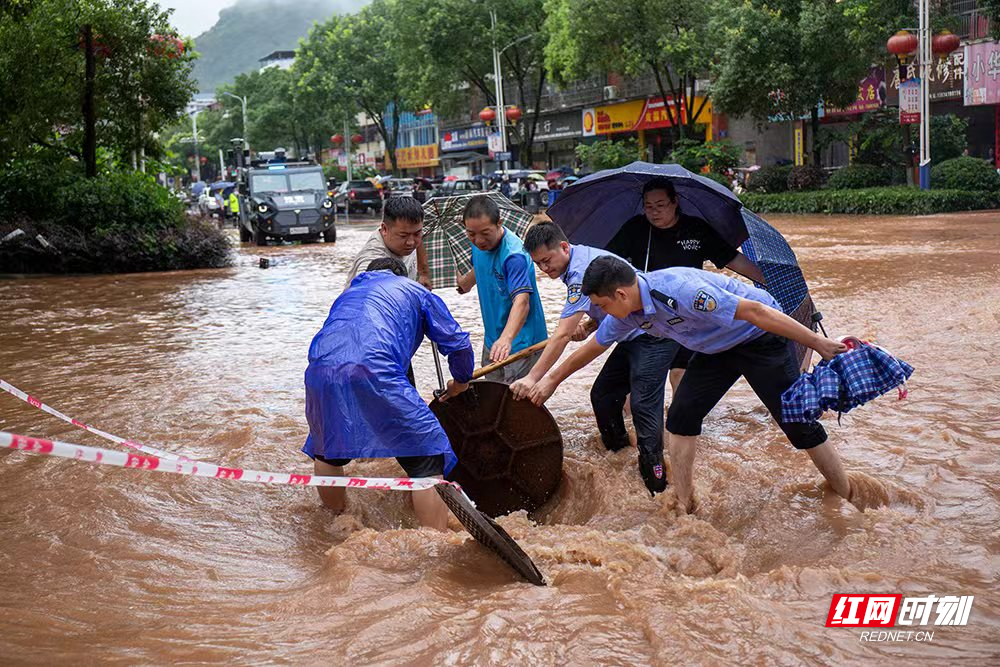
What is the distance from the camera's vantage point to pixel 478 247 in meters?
5.93

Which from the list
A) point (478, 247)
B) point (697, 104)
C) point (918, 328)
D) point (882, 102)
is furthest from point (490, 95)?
point (478, 247)

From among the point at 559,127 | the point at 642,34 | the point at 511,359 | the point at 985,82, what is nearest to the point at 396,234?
the point at 511,359

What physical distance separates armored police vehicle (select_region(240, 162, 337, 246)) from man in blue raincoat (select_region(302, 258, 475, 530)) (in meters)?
22.3

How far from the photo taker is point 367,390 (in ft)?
14.7

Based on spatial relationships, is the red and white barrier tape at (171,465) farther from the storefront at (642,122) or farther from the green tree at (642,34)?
the storefront at (642,122)

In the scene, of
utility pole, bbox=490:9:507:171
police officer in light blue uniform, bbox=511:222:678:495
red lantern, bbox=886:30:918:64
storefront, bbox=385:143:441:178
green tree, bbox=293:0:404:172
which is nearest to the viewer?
police officer in light blue uniform, bbox=511:222:678:495

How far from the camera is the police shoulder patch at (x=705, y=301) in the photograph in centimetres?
440

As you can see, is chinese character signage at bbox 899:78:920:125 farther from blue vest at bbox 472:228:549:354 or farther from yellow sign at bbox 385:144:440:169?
yellow sign at bbox 385:144:440:169

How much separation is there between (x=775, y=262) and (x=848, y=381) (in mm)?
1825

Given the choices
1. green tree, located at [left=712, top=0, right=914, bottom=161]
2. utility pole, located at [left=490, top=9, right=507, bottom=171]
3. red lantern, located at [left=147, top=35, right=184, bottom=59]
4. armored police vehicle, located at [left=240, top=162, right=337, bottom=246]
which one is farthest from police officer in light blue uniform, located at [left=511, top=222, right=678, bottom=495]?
utility pole, located at [left=490, top=9, right=507, bottom=171]

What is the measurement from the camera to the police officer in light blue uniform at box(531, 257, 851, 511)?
440cm

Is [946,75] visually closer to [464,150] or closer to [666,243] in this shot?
[666,243]

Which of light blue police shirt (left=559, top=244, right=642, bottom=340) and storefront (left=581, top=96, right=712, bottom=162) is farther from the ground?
storefront (left=581, top=96, right=712, bottom=162)

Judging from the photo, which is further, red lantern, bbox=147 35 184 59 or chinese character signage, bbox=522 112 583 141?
chinese character signage, bbox=522 112 583 141
